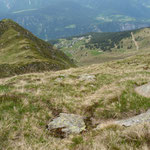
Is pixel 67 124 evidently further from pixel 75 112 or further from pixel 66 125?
pixel 75 112

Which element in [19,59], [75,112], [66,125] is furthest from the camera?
[19,59]

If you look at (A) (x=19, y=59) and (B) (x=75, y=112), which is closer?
(B) (x=75, y=112)

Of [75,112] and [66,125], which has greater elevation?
[66,125]

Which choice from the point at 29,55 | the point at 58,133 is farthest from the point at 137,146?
the point at 29,55

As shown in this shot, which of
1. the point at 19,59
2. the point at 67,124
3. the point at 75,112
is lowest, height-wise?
the point at 19,59

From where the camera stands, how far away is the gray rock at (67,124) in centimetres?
798

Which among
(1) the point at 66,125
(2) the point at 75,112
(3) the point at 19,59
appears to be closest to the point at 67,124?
(1) the point at 66,125

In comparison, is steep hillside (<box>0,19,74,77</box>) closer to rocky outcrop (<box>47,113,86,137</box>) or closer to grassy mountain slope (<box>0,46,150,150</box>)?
grassy mountain slope (<box>0,46,150,150</box>)

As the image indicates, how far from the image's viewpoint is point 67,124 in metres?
8.51

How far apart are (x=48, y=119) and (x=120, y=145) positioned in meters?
5.24

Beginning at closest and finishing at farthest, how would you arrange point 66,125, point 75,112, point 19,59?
point 66,125
point 75,112
point 19,59

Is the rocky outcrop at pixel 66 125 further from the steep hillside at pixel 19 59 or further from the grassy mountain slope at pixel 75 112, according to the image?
the steep hillside at pixel 19 59

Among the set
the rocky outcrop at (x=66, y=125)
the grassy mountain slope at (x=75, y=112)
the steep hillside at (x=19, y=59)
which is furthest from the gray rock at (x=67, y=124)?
the steep hillside at (x=19, y=59)

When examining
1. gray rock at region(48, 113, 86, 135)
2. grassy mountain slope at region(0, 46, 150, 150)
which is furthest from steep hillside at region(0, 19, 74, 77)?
gray rock at region(48, 113, 86, 135)
